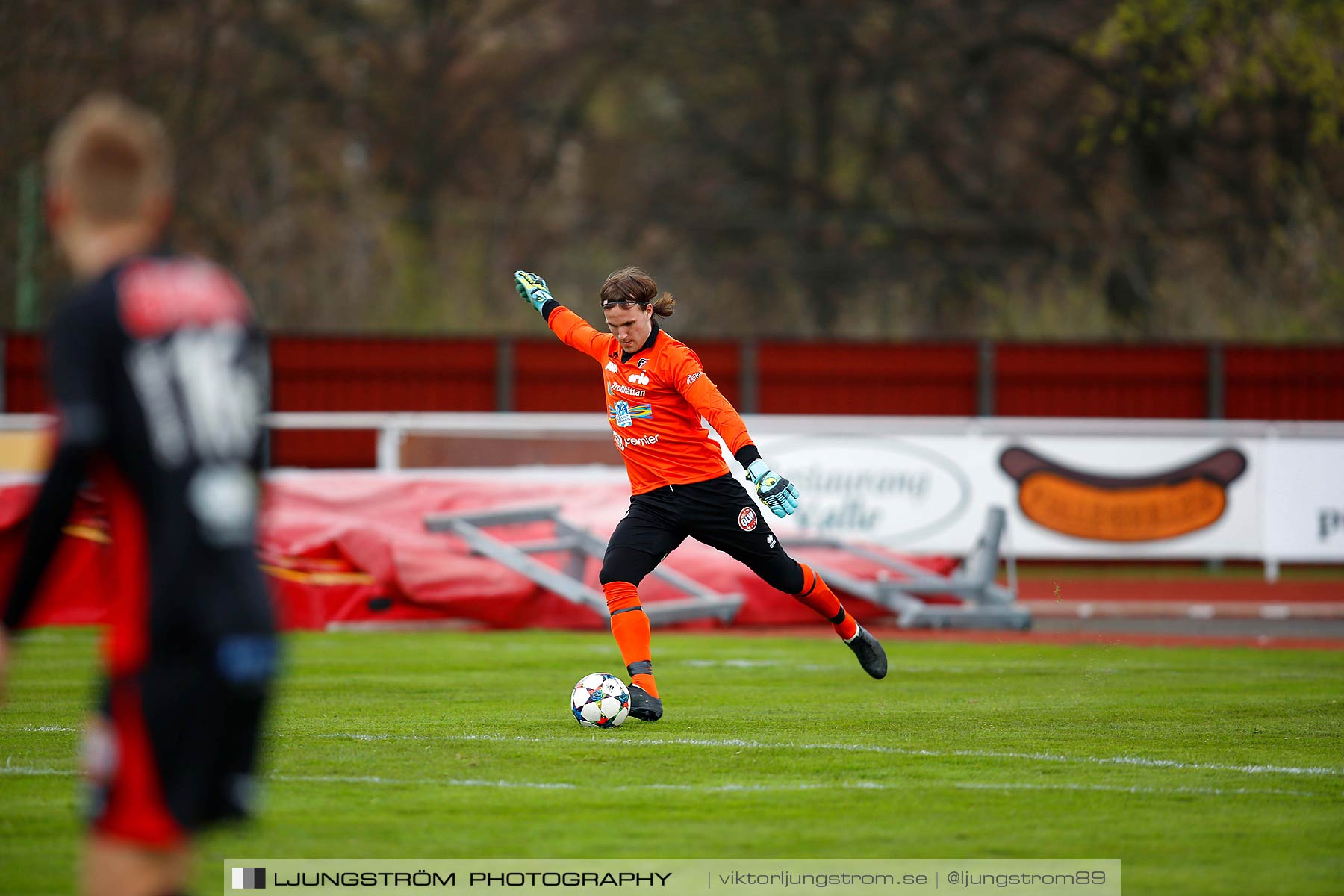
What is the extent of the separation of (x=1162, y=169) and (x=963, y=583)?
24.2 meters

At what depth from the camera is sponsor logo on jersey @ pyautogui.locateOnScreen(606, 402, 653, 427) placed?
28.6 ft

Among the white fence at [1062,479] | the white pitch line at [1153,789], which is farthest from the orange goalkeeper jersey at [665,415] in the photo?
the white fence at [1062,479]

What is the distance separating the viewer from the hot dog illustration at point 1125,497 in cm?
1698

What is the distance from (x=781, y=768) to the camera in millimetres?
7125

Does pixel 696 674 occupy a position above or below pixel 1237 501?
below

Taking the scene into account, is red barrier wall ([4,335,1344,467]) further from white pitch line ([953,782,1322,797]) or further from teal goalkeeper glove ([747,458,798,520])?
white pitch line ([953,782,1322,797])

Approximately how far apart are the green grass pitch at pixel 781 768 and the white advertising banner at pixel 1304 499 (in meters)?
5.53

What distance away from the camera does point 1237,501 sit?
55.8ft

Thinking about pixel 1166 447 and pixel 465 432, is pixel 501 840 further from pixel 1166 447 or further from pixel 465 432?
pixel 1166 447

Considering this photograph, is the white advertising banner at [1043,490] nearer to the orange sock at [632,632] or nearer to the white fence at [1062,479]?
the white fence at [1062,479]

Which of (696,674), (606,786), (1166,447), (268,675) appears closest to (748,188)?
(1166,447)

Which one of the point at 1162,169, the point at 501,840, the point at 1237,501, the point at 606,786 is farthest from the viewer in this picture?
the point at 1162,169

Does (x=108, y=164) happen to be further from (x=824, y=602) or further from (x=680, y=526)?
(x=824, y=602)

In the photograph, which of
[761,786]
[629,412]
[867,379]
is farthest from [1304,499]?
[761,786]
